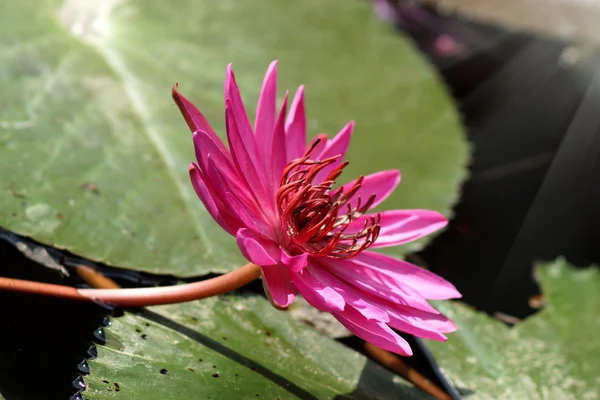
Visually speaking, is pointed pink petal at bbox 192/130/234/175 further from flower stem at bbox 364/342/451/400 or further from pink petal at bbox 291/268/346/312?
flower stem at bbox 364/342/451/400

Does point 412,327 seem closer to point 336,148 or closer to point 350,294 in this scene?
point 350,294

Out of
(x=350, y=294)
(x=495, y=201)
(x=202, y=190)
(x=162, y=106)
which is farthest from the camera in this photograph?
(x=495, y=201)

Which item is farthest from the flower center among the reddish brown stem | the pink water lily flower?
the reddish brown stem

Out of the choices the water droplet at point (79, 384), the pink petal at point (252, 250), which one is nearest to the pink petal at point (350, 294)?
the pink petal at point (252, 250)

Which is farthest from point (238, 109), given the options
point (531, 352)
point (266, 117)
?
point (531, 352)

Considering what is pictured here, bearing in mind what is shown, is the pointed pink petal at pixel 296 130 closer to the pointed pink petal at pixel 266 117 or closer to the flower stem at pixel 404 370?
the pointed pink petal at pixel 266 117

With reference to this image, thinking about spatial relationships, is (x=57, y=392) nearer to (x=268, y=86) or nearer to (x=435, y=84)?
(x=268, y=86)
